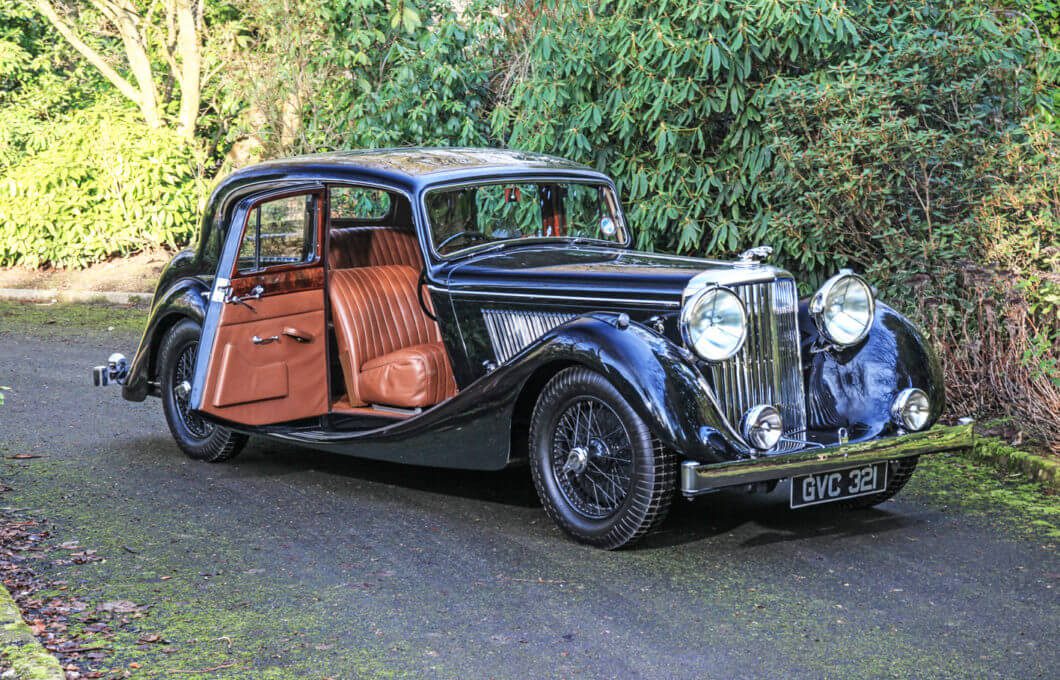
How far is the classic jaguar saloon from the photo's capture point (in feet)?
17.6

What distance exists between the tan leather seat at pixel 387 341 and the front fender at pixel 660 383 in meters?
1.46

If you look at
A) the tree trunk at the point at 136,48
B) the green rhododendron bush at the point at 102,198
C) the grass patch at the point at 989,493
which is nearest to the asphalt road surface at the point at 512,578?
the grass patch at the point at 989,493

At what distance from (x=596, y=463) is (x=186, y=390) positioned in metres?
3.10

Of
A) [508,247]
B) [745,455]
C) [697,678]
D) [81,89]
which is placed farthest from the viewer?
[81,89]

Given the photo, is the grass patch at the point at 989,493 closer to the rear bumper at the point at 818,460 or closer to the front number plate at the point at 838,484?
the rear bumper at the point at 818,460

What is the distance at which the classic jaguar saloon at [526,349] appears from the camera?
5375 millimetres

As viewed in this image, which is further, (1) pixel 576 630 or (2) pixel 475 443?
(2) pixel 475 443

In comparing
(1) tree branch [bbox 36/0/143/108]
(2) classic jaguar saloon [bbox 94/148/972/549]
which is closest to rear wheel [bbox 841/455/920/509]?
(2) classic jaguar saloon [bbox 94/148/972/549]

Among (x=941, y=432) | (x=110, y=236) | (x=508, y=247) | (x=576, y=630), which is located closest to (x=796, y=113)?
(x=508, y=247)

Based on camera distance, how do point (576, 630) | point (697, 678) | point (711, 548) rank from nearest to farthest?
point (697, 678)
point (576, 630)
point (711, 548)

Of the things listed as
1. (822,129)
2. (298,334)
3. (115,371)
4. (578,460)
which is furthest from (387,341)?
(822,129)

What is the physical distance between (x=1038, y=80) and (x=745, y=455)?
5343mm

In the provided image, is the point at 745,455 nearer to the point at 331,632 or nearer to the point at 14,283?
the point at 331,632

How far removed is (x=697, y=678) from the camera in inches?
162
